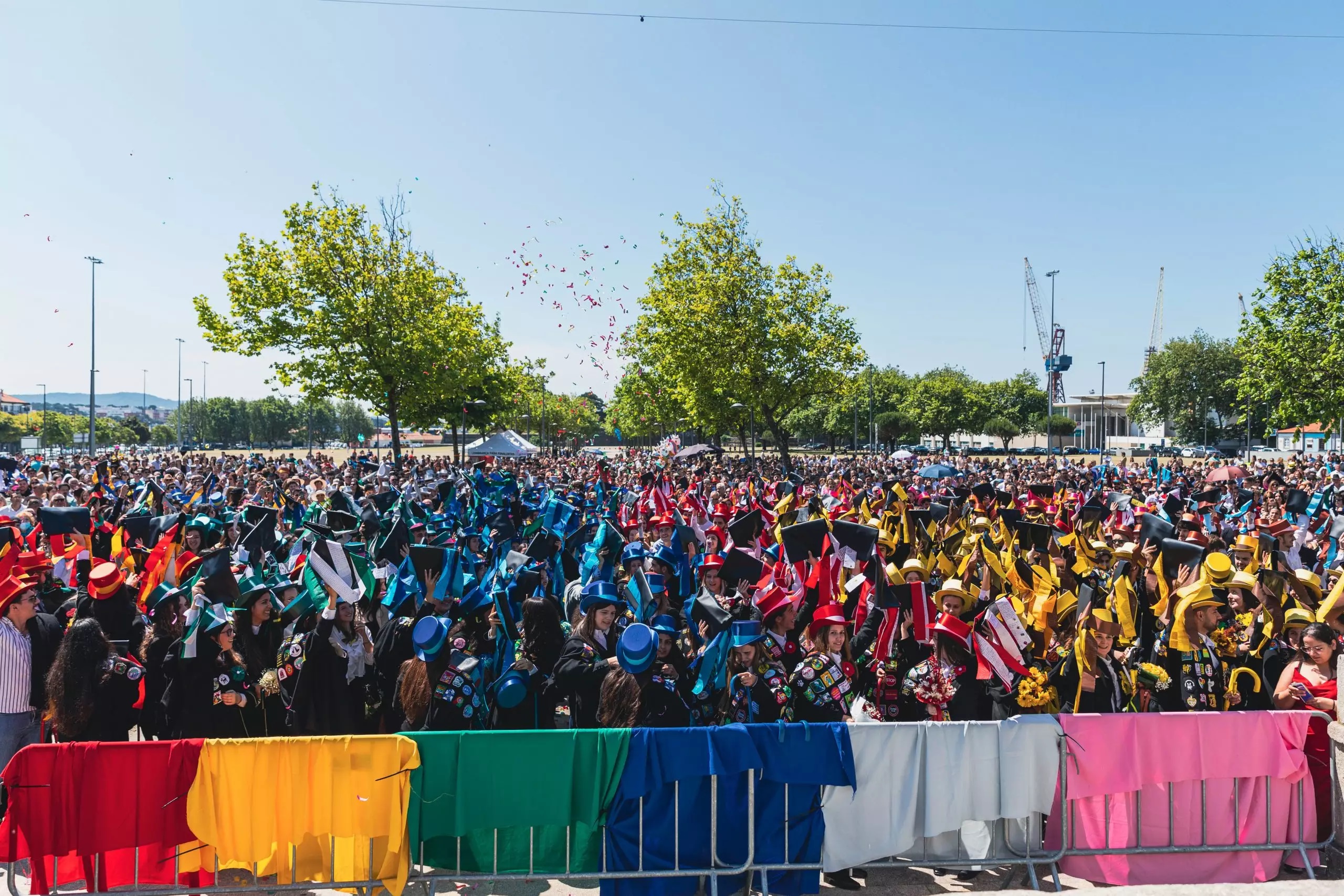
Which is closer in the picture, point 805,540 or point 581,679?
point 581,679

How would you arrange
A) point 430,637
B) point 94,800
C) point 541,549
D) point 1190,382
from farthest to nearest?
point 1190,382
point 541,549
point 430,637
point 94,800

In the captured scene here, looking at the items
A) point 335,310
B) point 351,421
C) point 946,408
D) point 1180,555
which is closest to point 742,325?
point 335,310

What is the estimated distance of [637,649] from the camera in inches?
206

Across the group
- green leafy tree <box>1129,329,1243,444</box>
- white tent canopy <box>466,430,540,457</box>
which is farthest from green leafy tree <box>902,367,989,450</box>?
white tent canopy <box>466,430,540,457</box>

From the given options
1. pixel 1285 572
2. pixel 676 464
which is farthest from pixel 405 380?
pixel 1285 572

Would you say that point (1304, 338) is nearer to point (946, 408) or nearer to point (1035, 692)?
point (1035, 692)

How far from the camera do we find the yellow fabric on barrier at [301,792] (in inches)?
184

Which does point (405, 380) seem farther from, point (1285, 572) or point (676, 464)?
point (1285, 572)

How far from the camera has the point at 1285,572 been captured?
832 centimetres

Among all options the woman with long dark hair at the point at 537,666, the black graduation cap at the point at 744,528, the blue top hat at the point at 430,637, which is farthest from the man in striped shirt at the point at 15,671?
the black graduation cap at the point at 744,528

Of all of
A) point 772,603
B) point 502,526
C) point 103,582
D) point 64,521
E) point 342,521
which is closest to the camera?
point 772,603

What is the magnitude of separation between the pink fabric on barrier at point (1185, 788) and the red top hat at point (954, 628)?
77cm

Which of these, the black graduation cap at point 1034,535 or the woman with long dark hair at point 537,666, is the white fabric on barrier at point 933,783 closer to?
the woman with long dark hair at point 537,666

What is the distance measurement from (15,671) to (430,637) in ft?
9.20
